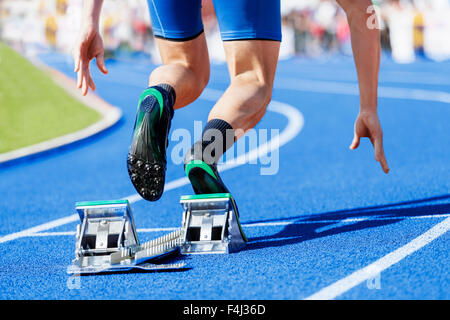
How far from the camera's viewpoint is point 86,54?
3789 mm

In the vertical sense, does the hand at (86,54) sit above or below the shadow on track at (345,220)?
above

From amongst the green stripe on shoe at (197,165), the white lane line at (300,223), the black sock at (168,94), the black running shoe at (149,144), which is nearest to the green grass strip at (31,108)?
the white lane line at (300,223)

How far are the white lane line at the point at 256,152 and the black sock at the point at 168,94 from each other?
1.43m

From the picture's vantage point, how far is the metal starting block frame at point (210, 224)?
3557 millimetres

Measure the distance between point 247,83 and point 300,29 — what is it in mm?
27789

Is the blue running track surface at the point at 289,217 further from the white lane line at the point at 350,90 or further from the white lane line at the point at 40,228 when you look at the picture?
the white lane line at the point at 350,90

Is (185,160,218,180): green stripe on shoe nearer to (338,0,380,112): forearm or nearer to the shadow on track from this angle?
the shadow on track

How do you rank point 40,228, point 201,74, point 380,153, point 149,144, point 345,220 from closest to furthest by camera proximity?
point 149,144 → point 380,153 → point 201,74 → point 345,220 → point 40,228

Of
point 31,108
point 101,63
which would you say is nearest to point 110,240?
point 101,63

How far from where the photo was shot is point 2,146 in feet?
29.5

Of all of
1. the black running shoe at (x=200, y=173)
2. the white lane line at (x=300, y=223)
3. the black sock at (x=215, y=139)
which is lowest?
the white lane line at (x=300, y=223)

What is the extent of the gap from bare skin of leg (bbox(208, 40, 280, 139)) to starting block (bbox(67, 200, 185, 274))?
60 centimetres

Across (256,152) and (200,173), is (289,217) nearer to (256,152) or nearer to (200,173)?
(200,173)
